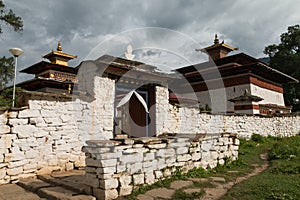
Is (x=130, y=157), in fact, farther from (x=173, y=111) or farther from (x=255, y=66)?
(x=255, y=66)

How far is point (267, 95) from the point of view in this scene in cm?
1673

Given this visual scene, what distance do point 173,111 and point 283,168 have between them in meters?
4.82

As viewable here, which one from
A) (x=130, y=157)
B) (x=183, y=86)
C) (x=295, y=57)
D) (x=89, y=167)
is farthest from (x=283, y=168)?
(x=295, y=57)

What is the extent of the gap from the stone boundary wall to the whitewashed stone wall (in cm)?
220

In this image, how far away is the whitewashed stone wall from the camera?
17.5ft

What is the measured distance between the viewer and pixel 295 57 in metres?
24.8

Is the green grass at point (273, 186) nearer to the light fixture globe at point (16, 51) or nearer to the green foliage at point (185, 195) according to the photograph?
the green foliage at point (185, 195)

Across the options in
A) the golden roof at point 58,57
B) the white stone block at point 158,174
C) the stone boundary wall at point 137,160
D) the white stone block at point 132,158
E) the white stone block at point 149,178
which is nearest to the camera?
the stone boundary wall at point 137,160

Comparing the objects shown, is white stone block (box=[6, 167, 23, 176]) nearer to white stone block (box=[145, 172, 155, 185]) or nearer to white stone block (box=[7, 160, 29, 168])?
white stone block (box=[7, 160, 29, 168])

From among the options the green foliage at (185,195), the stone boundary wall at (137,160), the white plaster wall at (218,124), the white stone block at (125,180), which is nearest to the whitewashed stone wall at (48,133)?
the stone boundary wall at (137,160)

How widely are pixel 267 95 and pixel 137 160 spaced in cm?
1516

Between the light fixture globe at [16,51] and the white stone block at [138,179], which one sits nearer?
the white stone block at [138,179]

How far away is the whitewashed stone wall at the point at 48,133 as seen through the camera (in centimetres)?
532

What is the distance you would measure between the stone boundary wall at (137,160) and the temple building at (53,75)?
6.43m
